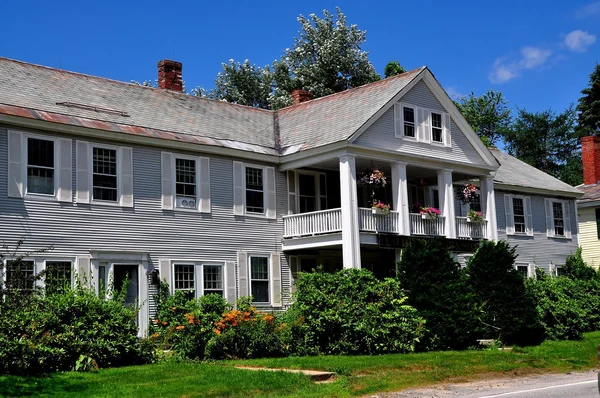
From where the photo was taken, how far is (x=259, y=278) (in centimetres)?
2691

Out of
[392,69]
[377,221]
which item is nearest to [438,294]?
[377,221]

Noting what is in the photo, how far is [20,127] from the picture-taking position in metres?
21.3

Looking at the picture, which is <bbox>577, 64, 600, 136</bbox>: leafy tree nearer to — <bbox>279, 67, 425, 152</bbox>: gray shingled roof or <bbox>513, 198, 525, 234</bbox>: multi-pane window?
<bbox>513, 198, 525, 234</bbox>: multi-pane window

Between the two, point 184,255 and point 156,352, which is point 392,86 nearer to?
point 184,255

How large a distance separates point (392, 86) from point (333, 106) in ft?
7.94

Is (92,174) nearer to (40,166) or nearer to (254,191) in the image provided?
(40,166)

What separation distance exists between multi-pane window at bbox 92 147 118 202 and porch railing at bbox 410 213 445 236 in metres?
10.6

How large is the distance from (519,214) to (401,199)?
11532 mm

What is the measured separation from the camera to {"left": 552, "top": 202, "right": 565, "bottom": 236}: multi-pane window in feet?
128

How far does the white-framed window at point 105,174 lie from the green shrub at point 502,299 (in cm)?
1080

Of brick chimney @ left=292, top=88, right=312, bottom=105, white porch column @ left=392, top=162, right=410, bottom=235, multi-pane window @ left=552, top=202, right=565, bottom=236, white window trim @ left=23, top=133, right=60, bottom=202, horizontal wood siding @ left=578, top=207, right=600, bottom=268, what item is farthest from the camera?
horizontal wood siding @ left=578, top=207, right=600, bottom=268

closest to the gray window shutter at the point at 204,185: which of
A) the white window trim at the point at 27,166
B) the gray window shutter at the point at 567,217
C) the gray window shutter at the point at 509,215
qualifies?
the white window trim at the point at 27,166

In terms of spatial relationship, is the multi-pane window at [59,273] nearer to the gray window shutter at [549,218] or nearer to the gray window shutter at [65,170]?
the gray window shutter at [65,170]

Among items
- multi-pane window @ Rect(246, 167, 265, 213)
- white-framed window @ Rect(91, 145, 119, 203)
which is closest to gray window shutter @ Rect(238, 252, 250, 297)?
multi-pane window @ Rect(246, 167, 265, 213)
